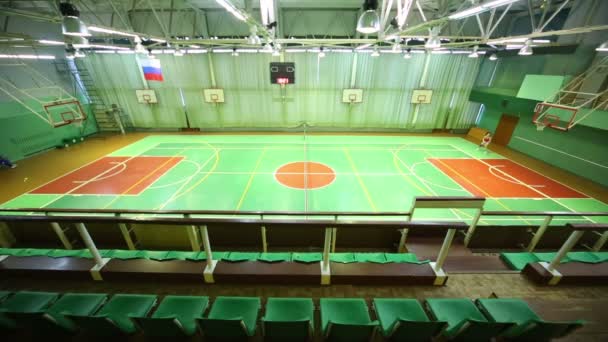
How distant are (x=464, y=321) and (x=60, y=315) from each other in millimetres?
4078

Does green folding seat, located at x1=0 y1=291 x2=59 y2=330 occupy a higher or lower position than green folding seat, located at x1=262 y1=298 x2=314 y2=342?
lower

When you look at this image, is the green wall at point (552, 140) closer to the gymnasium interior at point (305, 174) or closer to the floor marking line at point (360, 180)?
the gymnasium interior at point (305, 174)

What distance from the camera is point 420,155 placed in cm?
1187

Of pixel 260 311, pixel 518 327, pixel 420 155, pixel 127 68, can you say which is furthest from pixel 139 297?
pixel 127 68

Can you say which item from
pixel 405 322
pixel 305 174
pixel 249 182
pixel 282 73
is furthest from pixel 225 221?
pixel 282 73

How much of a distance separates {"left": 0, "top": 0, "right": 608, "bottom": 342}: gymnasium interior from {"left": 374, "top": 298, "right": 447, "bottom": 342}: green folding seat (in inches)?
1.1

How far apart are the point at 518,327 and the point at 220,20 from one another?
1707cm

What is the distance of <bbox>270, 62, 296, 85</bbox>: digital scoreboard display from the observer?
13.6 meters

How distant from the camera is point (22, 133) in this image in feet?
36.4

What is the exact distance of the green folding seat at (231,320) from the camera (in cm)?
217

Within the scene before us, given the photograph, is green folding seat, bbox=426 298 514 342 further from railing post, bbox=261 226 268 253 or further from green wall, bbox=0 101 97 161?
green wall, bbox=0 101 97 161

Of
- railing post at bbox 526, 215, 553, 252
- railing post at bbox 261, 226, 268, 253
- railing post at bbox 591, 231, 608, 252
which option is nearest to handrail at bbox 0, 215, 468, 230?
railing post at bbox 261, 226, 268, 253

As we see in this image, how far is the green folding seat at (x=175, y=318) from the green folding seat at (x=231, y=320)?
0.55 feet

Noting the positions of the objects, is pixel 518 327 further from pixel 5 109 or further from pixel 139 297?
pixel 5 109
